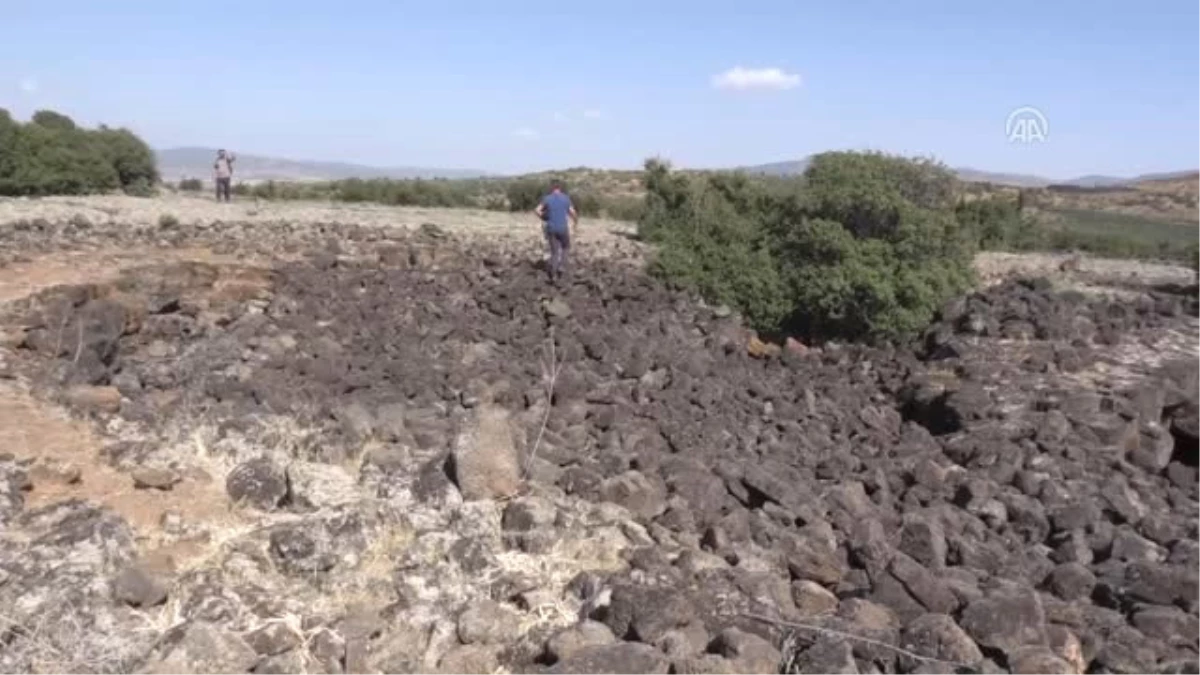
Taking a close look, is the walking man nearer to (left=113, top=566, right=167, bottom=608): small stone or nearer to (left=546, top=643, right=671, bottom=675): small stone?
(left=113, top=566, right=167, bottom=608): small stone

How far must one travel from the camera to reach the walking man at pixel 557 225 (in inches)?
633

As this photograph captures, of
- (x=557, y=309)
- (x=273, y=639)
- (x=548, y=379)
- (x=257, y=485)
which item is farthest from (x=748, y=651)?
(x=557, y=309)

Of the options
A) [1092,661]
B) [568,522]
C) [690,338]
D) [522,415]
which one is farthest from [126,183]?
[1092,661]

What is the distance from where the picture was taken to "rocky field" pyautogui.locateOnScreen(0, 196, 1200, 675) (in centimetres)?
590

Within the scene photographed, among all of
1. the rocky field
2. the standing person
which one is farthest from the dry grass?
the rocky field

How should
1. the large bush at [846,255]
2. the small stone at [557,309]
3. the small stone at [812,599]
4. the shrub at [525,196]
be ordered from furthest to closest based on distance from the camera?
the shrub at [525,196], the large bush at [846,255], the small stone at [557,309], the small stone at [812,599]

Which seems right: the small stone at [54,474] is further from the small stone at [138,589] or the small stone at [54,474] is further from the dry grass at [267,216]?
the dry grass at [267,216]

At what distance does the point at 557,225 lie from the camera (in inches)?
636

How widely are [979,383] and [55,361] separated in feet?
31.4

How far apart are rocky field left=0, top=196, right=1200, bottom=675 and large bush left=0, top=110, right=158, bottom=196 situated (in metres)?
10.5

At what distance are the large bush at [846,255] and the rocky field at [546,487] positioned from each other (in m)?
1.05

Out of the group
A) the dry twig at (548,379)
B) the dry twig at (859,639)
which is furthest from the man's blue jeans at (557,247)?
the dry twig at (859,639)

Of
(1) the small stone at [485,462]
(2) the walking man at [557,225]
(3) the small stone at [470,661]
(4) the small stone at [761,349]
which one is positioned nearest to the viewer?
(3) the small stone at [470,661]

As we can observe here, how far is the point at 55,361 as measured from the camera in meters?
9.62
